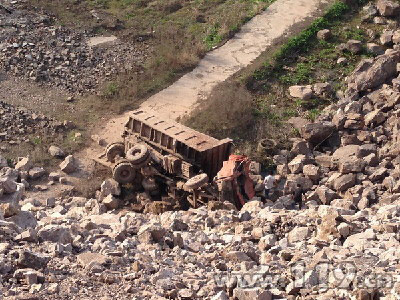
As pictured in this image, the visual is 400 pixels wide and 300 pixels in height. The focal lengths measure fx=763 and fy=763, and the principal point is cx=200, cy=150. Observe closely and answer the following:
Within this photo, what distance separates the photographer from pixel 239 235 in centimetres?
1427

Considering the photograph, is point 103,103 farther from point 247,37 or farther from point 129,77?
point 247,37

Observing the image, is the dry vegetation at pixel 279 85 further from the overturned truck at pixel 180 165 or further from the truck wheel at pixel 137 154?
the truck wheel at pixel 137 154

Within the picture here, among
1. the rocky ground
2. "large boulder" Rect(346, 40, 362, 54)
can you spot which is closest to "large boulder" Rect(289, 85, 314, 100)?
the rocky ground

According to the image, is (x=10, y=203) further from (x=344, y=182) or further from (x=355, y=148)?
(x=355, y=148)

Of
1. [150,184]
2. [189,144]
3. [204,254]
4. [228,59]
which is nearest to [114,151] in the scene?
[150,184]

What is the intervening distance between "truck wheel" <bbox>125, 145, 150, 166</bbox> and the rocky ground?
758 mm

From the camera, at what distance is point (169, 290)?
38.3ft

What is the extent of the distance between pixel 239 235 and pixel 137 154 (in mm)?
5285

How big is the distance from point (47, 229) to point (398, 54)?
13749 mm

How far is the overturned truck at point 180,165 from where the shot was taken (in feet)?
58.6

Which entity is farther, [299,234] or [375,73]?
[375,73]

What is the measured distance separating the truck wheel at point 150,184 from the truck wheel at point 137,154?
1.67 ft

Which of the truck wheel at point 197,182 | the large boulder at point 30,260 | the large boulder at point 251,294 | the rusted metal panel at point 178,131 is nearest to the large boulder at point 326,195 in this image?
the truck wheel at point 197,182

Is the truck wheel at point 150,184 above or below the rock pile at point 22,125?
below
